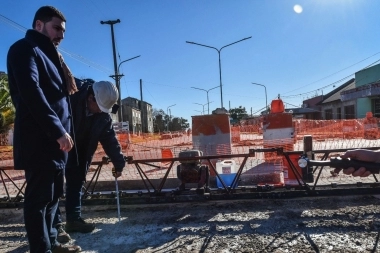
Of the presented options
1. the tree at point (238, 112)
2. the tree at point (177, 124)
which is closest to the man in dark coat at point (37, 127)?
the tree at point (238, 112)

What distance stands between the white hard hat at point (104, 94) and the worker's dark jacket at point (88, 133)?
0.18m

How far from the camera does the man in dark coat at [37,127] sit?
2156 mm

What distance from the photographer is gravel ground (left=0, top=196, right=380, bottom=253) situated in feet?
9.68

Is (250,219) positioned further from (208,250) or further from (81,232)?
(81,232)

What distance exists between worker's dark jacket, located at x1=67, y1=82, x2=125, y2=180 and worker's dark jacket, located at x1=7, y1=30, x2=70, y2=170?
1.06m

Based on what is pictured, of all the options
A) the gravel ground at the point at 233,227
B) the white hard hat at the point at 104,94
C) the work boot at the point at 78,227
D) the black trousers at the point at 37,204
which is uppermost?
the white hard hat at the point at 104,94

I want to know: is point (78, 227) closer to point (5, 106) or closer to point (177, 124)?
point (5, 106)

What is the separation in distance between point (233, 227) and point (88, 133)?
80.3 inches

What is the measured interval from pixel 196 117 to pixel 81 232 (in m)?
4.44

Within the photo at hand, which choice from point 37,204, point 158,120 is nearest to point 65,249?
point 37,204

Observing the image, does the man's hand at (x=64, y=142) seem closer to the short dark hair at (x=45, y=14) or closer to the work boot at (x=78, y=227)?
the short dark hair at (x=45, y=14)

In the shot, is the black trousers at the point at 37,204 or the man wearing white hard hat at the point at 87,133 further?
the man wearing white hard hat at the point at 87,133

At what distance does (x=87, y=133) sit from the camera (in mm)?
3637

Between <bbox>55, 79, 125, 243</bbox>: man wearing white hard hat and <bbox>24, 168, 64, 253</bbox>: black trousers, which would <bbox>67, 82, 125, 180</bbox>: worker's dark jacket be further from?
<bbox>24, 168, 64, 253</bbox>: black trousers
